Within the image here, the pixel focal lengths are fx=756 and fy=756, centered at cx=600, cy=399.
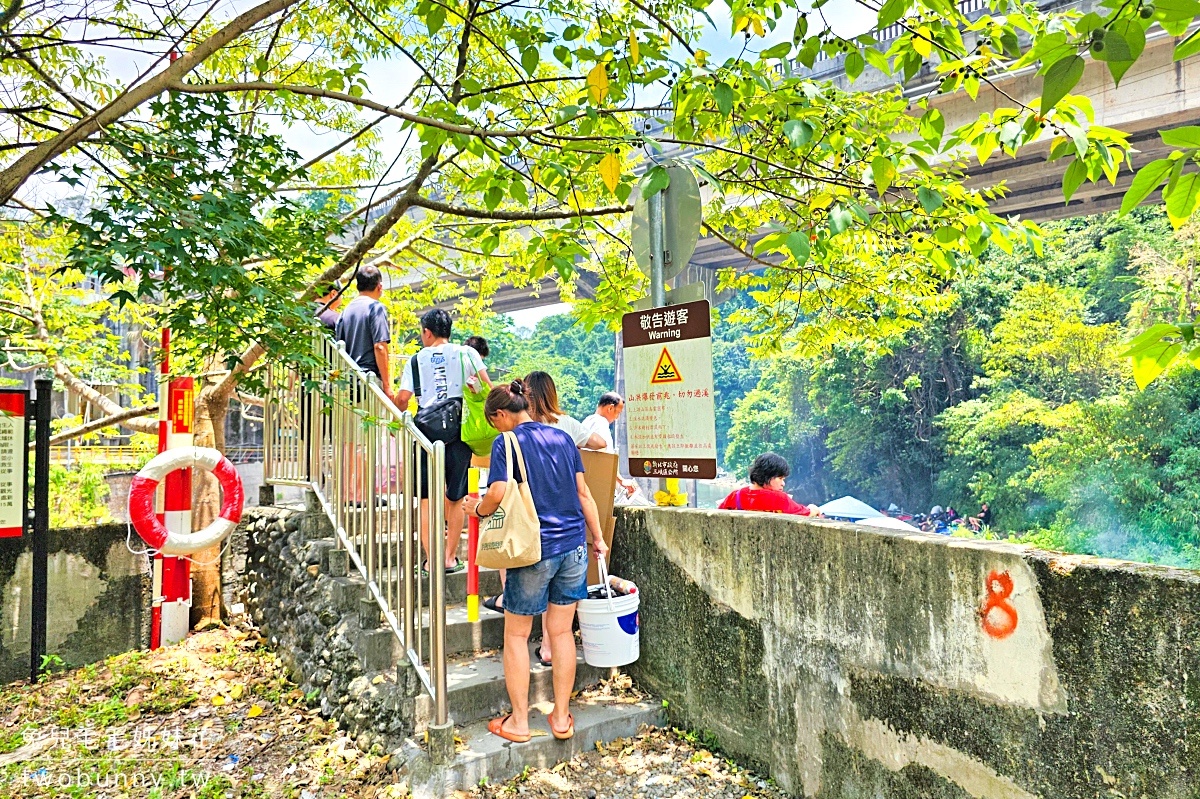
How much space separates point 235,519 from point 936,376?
85.0 ft

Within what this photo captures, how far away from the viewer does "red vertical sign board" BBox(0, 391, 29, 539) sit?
5.34 m

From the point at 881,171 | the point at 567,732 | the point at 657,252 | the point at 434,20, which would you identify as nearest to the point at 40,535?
the point at 567,732

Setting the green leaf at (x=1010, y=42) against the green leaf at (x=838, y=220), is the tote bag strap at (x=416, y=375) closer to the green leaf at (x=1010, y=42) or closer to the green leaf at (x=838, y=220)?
the green leaf at (x=838, y=220)

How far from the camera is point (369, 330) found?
497 cm

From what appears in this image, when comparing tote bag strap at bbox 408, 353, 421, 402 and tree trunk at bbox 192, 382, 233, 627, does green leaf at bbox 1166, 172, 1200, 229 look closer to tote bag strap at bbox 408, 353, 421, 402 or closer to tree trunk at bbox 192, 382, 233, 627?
tote bag strap at bbox 408, 353, 421, 402

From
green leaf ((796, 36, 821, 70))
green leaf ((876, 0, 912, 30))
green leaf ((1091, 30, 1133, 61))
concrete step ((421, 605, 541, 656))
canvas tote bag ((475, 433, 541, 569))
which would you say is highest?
green leaf ((796, 36, 821, 70))

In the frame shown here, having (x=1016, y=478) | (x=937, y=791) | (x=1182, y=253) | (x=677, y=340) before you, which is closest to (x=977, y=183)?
(x=1182, y=253)

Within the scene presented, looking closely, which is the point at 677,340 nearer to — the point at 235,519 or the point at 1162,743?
the point at 1162,743

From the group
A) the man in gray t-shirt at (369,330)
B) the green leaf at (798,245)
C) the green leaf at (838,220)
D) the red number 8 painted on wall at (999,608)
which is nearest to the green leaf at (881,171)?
the green leaf at (838,220)

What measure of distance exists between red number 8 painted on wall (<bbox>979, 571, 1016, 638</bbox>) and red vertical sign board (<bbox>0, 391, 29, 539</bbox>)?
609 centimetres

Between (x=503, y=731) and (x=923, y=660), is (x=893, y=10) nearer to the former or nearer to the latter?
(x=923, y=660)

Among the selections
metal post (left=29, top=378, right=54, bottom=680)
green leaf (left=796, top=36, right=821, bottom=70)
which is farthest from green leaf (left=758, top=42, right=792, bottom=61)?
metal post (left=29, top=378, right=54, bottom=680)

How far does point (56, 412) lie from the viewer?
2948 centimetres

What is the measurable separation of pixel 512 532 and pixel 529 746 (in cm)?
107
